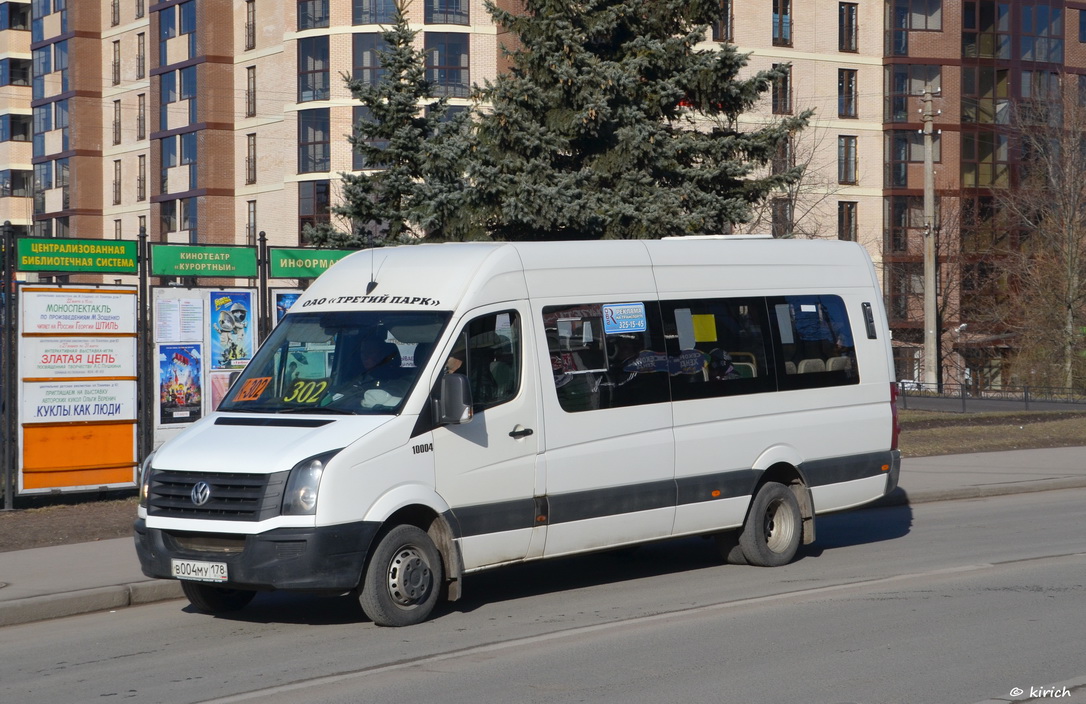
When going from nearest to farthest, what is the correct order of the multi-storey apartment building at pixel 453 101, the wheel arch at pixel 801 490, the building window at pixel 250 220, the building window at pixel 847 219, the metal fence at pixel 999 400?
1. the wheel arch at pixel 801 490
2. the metal fence at pixel 999 400
3. the multi-storey apartment building at pixel 453 101
4. the building window at pixel 250 220
5. the building window at pixel 847 219

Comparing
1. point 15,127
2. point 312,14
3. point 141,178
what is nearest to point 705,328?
point 312,14

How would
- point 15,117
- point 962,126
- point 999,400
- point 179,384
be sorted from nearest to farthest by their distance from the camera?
point 179,384, point 999,400, point 962,126, point 15,117

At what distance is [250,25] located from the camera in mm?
54406

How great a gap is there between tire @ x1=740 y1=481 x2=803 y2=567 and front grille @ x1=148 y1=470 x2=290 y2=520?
4.60m

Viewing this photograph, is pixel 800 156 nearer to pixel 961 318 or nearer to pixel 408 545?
pixel 961 318

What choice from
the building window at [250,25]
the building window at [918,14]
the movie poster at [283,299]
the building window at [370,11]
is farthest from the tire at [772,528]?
the building window at [918,14]

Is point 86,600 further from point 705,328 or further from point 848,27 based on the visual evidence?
point 848,27

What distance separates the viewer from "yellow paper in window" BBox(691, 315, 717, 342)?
35.8 ft

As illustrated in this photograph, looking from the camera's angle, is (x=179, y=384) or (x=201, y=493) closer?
(x=201, y=493)

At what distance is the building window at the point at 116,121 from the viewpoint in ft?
208

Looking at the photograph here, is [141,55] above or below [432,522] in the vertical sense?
above

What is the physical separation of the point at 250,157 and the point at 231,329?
1589 inches

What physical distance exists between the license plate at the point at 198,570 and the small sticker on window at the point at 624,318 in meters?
3.51

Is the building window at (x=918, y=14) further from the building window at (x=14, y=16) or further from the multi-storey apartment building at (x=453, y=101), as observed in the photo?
the building window at (x=14, y=16)
